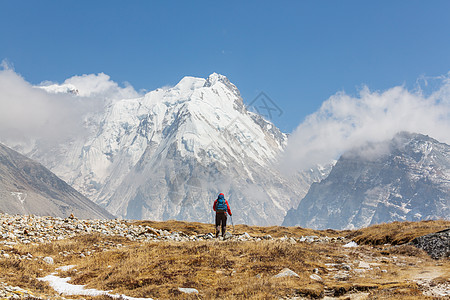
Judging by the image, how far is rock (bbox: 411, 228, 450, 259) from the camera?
2311 cm

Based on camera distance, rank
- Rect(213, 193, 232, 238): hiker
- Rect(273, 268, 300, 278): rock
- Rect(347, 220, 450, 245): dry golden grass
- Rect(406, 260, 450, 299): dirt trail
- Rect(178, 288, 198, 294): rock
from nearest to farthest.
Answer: Rect(406, 260, 450, 299): dirt trail, Rect(178, 288, 198, 294): rock, Rect(273, 268, 300, 278): rock, Rect(347, 220, 450, 245): dry golden grass, Rect(213, 193, 232, 238): hiker

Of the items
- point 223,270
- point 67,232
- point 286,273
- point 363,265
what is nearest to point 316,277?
point 286,273

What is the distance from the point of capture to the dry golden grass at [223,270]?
15945 mm

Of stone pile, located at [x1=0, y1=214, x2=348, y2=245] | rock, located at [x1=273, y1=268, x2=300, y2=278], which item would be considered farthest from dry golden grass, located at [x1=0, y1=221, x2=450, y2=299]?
stone pile, located at [x1=0, y1=214, x2=348, y2=245]

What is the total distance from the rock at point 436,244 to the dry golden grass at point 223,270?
557 millimetres

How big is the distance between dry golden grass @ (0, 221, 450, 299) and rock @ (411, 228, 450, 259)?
56 centimetres

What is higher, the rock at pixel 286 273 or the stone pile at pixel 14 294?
the rock at pixel 286 273

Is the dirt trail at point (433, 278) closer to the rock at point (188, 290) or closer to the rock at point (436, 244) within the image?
the rock at point (436, 244)

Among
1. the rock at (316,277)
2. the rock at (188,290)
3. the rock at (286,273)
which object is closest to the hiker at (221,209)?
the rock at (286,273)

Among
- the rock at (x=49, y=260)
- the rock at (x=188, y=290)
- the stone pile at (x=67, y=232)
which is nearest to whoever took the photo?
the rock at (x=188, y=290)

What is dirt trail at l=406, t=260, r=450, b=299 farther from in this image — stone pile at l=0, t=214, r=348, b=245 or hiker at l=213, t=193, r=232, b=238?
hiker at l=213, t=193, r=232, b=238

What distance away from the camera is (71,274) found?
809 inches

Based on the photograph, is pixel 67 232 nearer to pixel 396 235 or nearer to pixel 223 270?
pixel 223 270

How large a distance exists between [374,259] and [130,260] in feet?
47.5
